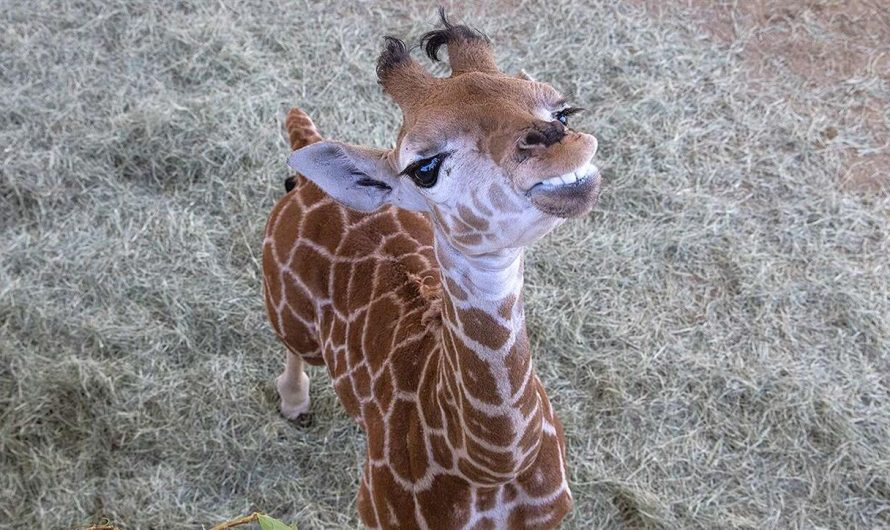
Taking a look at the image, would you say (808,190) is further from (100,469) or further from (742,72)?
(100,469)

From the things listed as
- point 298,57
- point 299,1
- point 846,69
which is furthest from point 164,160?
point 846,69

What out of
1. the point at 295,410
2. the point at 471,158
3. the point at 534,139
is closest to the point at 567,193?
the point at 534,139

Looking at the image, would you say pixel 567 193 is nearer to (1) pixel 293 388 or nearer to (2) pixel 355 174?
(2) pixel 355 174

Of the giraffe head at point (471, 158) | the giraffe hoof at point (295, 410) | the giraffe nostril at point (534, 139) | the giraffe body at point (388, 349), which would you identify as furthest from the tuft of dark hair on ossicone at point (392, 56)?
the giraffe hoof at point (295, 410)

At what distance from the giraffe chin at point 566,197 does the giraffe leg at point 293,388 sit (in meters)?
1.80

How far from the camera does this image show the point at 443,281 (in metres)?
1.97

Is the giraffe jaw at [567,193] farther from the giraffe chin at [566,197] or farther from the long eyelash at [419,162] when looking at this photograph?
the long eyelash at [419,162]

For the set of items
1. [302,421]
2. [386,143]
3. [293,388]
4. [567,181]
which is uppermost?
[567,181]

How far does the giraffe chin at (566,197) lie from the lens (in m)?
1.58

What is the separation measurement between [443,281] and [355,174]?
34 cm

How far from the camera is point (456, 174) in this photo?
176 centimetres

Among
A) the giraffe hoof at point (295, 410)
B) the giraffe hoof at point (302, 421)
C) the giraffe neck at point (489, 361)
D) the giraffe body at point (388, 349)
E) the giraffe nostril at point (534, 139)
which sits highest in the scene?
the giraffe nostril at point (534, 139)

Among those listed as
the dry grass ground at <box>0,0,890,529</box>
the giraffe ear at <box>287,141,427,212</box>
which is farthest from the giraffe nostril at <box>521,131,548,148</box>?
the dry grass ground at <box>0,0,890,529</box>

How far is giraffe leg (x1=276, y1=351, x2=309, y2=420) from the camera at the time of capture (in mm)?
3266
